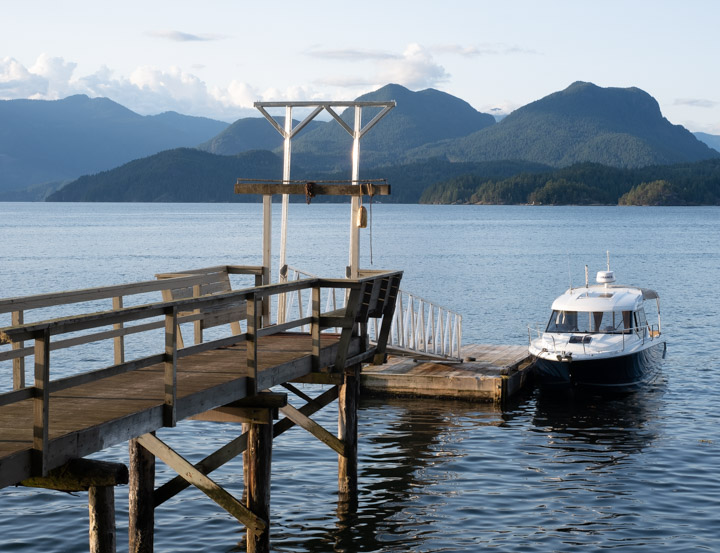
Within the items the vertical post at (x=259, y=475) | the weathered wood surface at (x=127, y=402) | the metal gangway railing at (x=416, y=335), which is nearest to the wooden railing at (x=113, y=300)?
the weathered wood surface at (x=127, y=402)

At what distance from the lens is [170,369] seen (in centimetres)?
892

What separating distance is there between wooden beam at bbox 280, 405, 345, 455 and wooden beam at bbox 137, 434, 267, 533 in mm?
1469

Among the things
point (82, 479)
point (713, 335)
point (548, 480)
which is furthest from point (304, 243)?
point (82, 479)

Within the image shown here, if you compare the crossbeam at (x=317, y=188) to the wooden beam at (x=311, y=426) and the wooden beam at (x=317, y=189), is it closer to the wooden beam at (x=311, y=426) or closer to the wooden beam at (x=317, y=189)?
the wooden beam at (x=317, y=189)

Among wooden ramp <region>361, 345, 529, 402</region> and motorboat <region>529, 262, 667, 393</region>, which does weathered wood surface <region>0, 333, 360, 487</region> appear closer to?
wooden ramp <region>361, 345, 529, 402</region>

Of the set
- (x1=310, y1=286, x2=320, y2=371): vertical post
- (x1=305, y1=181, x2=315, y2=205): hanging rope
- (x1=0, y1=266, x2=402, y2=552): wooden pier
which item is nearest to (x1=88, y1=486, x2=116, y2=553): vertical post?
(x1=0, y1=266, x2=402, y2=552): wooden pier

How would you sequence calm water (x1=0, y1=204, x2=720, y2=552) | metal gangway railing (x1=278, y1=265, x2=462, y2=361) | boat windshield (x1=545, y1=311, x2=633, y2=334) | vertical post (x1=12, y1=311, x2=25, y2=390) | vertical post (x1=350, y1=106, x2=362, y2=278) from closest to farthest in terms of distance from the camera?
vertical post (x1=12, y1=311, x2=25, y2=390), calm water (x1=0, y1=204, x2=720, y2=552), vertical post (x1=350, y1=106, x2=362, y2=278), metal gangway railing (x1=278, y1=265, x2=462, y2=361), boat windshield (x1=545, y1=311, x2=633, y2=334)

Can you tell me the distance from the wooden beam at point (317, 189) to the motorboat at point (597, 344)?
10.1m

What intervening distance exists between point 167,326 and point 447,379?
44.8 feet

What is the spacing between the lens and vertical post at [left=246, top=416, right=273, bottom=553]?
11172mm

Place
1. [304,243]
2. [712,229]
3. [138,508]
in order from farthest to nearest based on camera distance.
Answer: [712,229]
[304,243]
[138,508]

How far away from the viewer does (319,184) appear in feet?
49.6

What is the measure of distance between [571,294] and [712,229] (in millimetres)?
143534

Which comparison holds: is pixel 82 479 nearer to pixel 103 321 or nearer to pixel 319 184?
pixel 103 321
